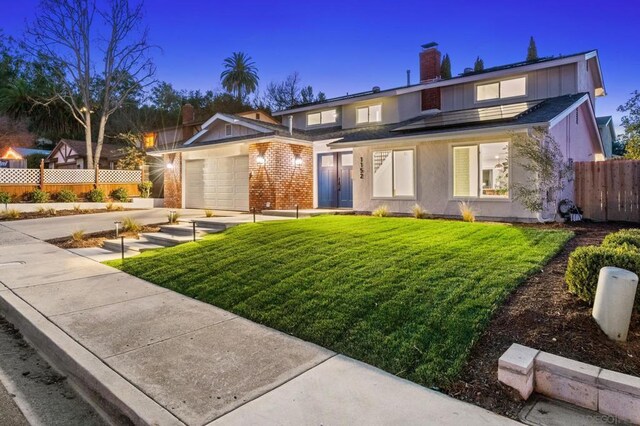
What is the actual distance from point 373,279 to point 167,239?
20.0 ft

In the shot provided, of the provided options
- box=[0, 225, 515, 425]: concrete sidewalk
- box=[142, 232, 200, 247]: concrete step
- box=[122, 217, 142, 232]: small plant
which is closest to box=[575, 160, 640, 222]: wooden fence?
box=[0, 225, 515, 425]: concrete sidewalk

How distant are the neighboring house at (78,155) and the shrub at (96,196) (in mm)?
10383

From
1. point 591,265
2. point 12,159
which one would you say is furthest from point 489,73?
point 12,159

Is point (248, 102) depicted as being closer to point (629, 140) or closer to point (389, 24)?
point (389, 24)

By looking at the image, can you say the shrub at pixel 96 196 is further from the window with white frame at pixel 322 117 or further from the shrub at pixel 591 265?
the shrub at pixel 591 265

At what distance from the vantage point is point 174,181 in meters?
18.9

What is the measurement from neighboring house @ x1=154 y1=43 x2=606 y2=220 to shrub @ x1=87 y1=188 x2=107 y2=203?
135 inches

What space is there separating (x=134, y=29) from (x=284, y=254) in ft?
80.3

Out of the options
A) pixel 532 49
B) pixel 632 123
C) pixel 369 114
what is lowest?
pixel 632 123

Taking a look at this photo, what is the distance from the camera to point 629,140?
55.5 ft

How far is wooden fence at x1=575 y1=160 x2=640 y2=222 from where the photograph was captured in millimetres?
10602

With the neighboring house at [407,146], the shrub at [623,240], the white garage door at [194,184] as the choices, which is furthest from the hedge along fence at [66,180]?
the shrub at [623,240]

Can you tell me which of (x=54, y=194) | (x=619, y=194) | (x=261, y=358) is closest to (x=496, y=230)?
(x=619, y=194)

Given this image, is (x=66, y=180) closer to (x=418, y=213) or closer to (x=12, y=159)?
(x=12, y=159)
